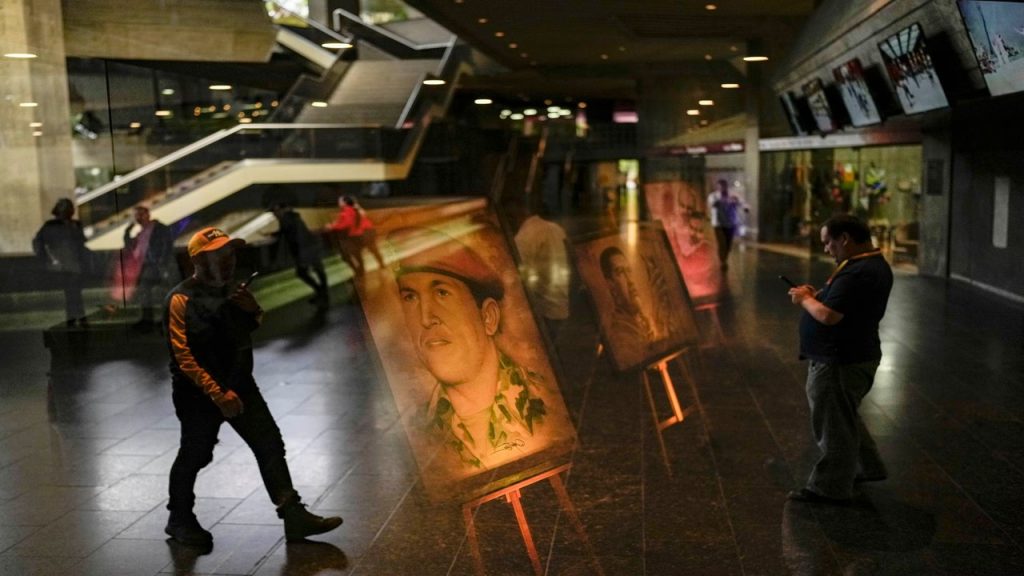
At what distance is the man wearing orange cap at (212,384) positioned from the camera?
5.27m

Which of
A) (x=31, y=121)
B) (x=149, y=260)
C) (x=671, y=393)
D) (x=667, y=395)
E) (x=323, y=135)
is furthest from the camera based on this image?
(x=323, y=135)

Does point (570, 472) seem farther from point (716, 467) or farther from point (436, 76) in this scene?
point (436, 76)

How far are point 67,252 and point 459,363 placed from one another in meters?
4.50

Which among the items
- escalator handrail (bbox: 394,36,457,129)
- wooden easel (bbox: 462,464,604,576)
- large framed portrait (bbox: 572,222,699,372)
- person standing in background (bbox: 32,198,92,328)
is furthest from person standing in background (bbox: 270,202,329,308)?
wooden easel (bbox: 462,464,604,576)

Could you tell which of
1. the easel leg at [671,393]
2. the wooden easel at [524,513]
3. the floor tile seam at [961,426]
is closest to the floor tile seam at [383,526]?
the wooden easel at [524,513]

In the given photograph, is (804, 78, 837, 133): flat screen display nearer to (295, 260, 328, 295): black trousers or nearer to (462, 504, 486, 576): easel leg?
(295, 260, 328, 295): black trousers

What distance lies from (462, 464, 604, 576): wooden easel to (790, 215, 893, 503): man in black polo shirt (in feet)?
4.63

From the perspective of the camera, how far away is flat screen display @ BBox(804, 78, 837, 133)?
19.1m

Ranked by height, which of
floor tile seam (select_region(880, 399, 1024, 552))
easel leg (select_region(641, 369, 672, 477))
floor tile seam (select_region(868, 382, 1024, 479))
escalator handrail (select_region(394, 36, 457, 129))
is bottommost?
floor tile seam (select_region(868, 382, 1024, 479))

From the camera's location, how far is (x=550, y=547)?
529 centimetres

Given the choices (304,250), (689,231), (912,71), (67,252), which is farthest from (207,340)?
(912,71)

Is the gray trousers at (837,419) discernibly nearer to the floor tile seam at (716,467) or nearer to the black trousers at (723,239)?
the floor tile seam at (716,467)

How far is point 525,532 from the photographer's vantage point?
551 cm

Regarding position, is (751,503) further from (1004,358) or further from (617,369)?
(1004,358)
